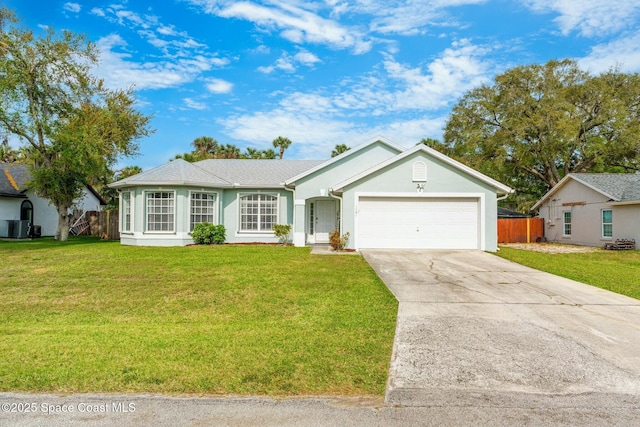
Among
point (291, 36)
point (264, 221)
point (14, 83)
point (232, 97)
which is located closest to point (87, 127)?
point (14, 83)

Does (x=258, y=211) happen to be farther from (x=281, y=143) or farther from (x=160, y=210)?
(x=281, y=143)

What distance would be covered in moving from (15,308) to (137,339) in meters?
3.74

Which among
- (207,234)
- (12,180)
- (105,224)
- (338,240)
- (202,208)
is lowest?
(338,240)

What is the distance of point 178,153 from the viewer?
32.4 meters

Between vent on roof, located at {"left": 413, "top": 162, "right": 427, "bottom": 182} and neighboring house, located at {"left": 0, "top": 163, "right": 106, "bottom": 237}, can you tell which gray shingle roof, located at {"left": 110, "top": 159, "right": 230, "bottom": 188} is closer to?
neighboring house, located at {"left": 0, "top": 163, "right": 106, "bottom": 237}

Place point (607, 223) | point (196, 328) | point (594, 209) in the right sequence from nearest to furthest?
point (196, 328) < point (607, 223) < point (594, 209)

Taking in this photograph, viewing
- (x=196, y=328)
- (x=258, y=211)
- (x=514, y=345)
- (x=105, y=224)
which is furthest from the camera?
(x=105, y=224)

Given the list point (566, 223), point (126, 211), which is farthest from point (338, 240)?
point (566, 223)

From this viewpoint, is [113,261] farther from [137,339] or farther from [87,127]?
[87,127]

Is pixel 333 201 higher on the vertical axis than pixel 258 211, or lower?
higher

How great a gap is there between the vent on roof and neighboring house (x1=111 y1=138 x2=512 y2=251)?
0.04 meters

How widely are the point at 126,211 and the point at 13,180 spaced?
12147 millimetres

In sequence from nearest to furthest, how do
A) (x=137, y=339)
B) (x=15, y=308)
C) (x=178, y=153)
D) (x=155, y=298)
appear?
(x=137, y=339)
(x=15, y=308)
(x=155, y=298)
(x=178, y=153)

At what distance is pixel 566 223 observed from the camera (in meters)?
25.6
